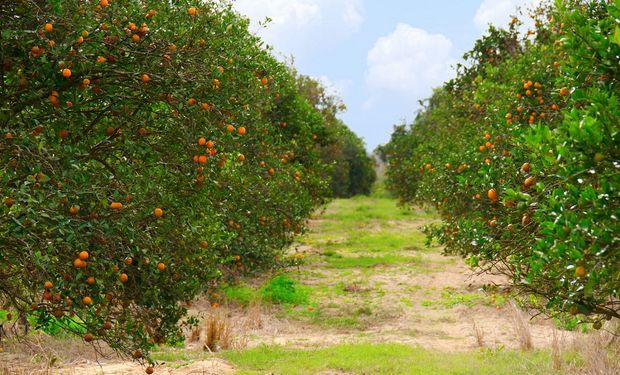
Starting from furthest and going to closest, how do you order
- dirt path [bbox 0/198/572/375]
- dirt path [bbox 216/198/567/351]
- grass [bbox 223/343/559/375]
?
dirt path [bbox 216/198/567/351] < dirt path [bbox 0/198/572/375] < grass [bbox 223/343/559/375]

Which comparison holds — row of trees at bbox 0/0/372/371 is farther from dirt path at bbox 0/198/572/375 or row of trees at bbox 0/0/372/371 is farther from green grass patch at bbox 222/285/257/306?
green grass patch at bbox 222/285/257/306

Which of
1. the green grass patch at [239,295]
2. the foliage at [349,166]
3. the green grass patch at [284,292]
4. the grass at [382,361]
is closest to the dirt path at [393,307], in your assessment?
the green grass patch at [284,292]

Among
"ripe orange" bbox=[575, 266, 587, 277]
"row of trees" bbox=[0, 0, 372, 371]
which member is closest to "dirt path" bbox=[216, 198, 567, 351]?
"ripe orange" bbox=[575, 266, 587, 277]

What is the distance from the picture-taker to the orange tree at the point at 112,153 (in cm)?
527

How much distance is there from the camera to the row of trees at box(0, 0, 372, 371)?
527 cm

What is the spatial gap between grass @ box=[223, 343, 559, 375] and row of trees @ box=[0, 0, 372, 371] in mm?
2432

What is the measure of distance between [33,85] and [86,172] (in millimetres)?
1143

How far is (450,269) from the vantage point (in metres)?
19.7

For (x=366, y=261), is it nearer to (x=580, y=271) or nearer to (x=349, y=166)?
Result: (x=580, y=271)

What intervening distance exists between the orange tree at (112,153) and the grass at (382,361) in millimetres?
2400

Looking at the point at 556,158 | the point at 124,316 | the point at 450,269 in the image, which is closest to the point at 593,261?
the point at 556,158

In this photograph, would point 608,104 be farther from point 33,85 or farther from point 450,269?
point 450,269

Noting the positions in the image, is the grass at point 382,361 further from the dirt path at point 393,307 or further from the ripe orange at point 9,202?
the ripe orange at point 9,202

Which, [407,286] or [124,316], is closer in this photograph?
[124,316]
